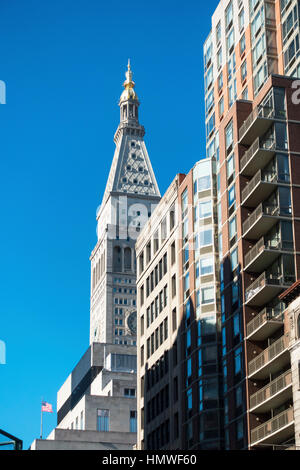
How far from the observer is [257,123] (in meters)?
80.7

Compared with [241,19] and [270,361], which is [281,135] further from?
[270,361]

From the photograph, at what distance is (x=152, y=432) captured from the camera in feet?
323

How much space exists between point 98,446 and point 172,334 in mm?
55571

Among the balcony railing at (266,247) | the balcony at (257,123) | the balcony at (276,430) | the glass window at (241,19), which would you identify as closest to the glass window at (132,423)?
the glass window at (241,19)

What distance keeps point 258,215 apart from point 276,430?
1812cm

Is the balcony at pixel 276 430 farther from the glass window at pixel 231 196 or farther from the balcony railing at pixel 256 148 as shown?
the balcony railing at pixel 256 148

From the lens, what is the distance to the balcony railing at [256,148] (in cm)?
7938

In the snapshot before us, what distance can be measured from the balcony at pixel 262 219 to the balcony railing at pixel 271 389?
44.1 feet

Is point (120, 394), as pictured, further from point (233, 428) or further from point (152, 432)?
point (233, 428)

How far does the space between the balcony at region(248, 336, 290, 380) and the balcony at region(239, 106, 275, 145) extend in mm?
19822

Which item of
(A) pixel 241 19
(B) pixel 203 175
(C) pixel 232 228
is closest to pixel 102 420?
(B) pixel 203 175

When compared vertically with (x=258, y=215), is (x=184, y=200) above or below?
above

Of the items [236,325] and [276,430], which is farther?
[236,325]

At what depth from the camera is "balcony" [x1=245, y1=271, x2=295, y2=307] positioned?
243 feet
